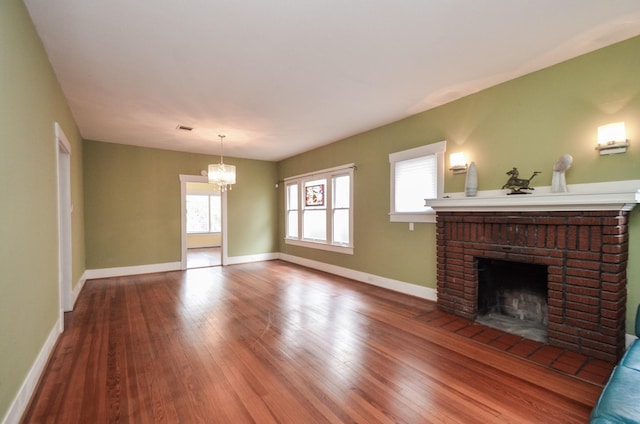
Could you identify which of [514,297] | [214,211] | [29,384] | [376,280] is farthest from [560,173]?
[214,211]

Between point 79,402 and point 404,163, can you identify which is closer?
point 79,402

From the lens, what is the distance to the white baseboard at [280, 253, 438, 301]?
4250mm

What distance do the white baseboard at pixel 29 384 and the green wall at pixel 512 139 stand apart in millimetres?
4212

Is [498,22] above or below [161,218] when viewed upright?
above

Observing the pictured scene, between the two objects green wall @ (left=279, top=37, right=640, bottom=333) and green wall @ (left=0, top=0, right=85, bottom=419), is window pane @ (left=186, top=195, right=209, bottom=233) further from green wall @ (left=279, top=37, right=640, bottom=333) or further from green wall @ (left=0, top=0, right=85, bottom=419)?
green wall @ (left=0, top=0, right=85, bottom=419)

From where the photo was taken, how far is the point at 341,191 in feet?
19.6

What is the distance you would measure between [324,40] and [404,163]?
8.41 ft

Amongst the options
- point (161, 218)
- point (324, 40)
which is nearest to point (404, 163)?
point (324, 40)

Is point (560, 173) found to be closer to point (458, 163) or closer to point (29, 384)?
point (458, 163)

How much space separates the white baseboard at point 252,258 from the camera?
24.3 ft

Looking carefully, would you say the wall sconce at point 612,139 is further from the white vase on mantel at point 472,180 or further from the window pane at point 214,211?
the window pane at point 214,211

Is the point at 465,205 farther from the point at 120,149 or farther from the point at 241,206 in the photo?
the point at 120,149

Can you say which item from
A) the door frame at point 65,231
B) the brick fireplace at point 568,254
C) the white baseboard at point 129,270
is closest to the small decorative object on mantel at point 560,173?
the brick fireplace at point 568,254

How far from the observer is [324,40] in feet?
8.27
